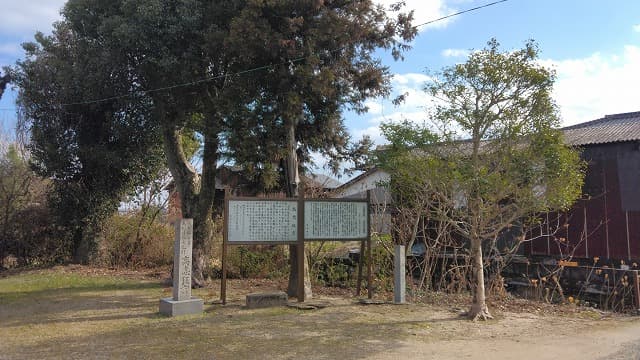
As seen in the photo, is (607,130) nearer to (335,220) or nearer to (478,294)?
(478,294)

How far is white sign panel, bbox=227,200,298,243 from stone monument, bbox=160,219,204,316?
893 mm

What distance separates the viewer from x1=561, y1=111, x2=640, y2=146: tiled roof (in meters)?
14.3

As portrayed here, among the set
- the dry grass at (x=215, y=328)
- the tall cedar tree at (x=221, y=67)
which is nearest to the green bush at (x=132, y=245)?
the tall cedar tree at (x=221, y=67)

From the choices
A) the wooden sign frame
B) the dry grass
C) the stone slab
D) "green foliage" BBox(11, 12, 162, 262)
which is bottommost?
the dry grass

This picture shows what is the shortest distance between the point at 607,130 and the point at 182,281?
13548mm

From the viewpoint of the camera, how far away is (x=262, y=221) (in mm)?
9711

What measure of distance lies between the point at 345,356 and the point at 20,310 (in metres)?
6.42

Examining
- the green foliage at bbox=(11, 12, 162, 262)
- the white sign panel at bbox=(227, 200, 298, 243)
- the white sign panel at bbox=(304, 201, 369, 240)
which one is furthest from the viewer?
the green foliage at bbox=(11, 12, 162, 262)

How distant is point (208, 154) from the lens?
12.2 m

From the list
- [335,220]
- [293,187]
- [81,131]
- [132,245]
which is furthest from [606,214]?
[81,131]

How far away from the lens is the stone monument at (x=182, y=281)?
8.47 metres

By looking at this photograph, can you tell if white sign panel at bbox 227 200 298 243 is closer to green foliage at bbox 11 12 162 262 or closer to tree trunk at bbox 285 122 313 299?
tree trunk at bbox 285 122 313 299

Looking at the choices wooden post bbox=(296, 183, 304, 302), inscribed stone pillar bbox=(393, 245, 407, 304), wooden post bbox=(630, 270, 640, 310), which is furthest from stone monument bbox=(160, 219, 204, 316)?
wooden post bbox=(630, 270, 640, 310)

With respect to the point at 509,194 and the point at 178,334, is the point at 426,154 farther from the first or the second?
the point at 178,334
